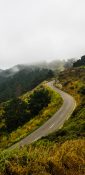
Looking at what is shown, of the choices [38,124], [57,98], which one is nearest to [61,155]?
[38,124]

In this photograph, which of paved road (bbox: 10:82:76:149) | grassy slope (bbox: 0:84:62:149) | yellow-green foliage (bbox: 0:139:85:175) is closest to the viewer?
yellow-green foliage (bbox: 0:139:85:175)

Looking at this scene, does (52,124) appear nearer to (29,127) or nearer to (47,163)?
(29,127)

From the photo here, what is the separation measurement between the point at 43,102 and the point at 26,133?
2796 centimetres

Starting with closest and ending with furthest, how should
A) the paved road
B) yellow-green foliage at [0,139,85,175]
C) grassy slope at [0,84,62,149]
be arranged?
1. yellow-green foliage at [0,139,85,175]
2. the paved road
3. grassy slope at [0,84,62,149]

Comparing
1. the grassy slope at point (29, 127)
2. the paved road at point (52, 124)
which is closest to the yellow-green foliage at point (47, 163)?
the paved road at point (52, 124)

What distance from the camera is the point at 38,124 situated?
A: 6222 centimetres

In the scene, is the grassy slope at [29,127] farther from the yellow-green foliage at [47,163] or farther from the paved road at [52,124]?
the yellow-green foliage at [47,163]

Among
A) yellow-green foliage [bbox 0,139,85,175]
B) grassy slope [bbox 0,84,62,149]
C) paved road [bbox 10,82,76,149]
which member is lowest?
yellow-green foliage [bbox 0,139,85,175]

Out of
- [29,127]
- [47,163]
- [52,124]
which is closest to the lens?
[47,163]

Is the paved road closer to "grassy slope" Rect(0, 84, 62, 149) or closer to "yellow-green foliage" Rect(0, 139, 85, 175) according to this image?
"grassy slope" Rect(0, 84, 62, 149)

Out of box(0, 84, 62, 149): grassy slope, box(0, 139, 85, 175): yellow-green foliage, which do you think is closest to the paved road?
box(0, 84, 62, 149): grassy slope

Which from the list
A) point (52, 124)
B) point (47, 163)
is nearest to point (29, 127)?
point (52, 124)

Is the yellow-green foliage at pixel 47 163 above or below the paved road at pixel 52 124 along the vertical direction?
below

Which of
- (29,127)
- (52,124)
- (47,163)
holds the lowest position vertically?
(47,163)
